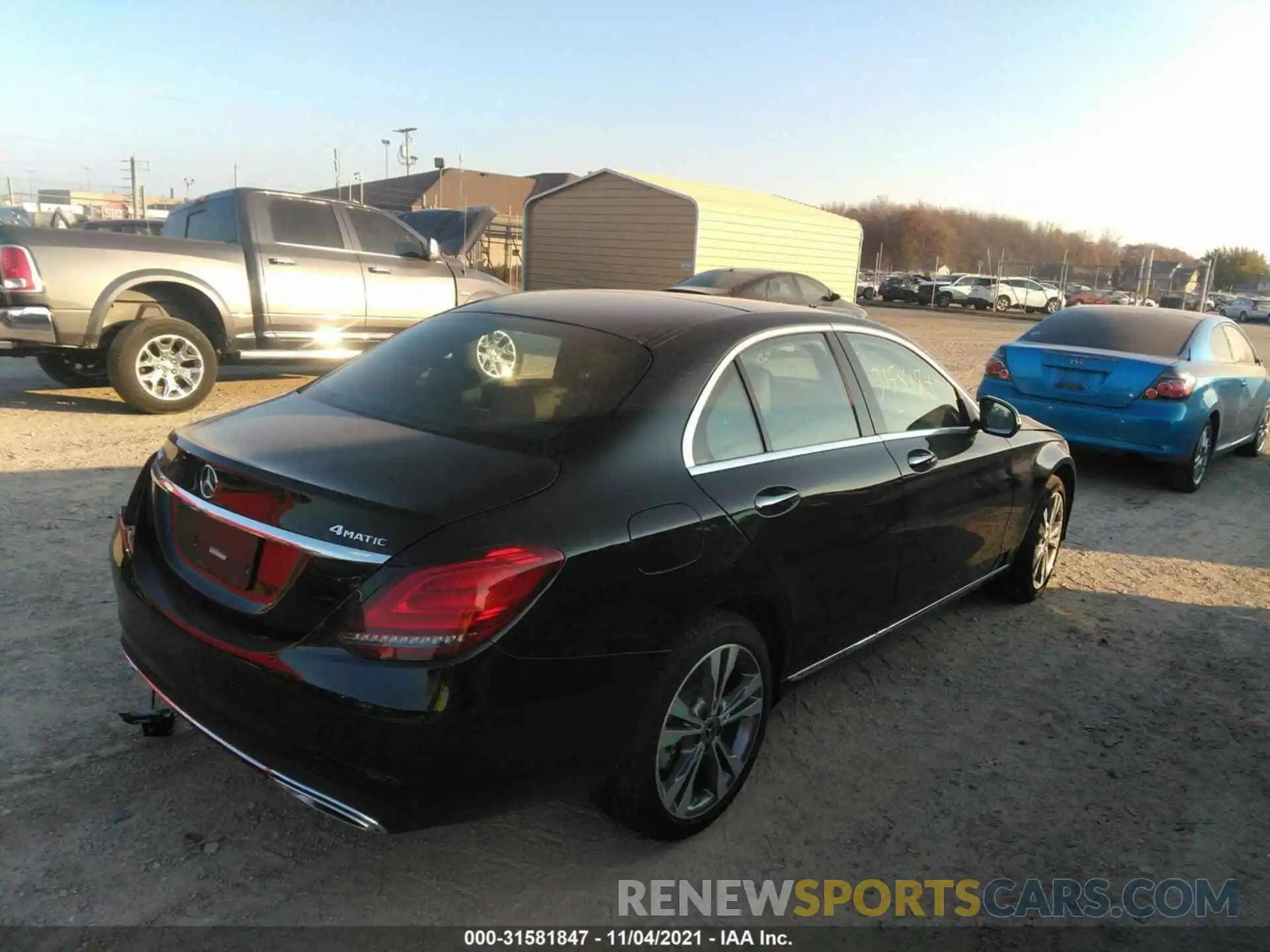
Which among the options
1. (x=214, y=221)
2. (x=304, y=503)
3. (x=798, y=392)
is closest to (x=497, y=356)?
(x=304, y=503)

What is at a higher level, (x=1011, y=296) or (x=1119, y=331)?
(x=1011, y=296)

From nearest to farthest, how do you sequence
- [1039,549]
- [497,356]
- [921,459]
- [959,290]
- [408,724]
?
1. [408,724]
2. [497,356]
3. [921,459]
4. [1039,549]
5. [959,290]

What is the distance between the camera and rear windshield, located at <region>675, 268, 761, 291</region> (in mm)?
13461

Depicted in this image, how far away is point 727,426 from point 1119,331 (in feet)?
20.9

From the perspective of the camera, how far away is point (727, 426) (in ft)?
9.59

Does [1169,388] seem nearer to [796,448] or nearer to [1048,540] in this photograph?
[1048,540]

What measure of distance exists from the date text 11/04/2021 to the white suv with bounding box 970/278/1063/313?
131 feet

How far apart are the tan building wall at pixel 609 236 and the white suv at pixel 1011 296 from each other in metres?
23.1

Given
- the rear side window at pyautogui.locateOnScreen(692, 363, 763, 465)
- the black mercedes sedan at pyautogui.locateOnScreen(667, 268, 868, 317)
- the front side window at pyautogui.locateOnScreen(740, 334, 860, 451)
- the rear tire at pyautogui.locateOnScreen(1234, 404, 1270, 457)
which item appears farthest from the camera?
the black mercedes sedan at pyautogui.locateOnScreen(667, 268, 868, 317)

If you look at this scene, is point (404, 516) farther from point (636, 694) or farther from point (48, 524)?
point (48, 524)

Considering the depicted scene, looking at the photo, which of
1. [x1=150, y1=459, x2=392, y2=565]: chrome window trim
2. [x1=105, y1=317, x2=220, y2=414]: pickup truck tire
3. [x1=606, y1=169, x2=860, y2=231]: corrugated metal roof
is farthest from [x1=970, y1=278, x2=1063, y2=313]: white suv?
[x1=150, y1=459, x2=392, y2=565]: chrome window trim

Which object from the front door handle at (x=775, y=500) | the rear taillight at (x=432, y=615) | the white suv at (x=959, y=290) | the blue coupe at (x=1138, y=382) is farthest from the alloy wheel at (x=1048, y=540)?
the white suv at (x=959, y=290)

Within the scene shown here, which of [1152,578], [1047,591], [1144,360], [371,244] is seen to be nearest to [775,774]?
[1047,591]

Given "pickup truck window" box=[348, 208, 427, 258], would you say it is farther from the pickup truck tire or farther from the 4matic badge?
the 4matic badge
